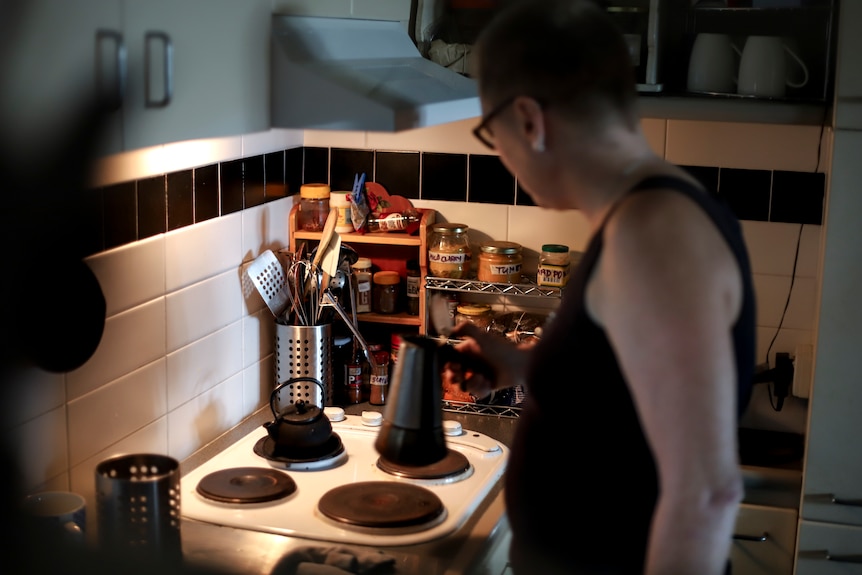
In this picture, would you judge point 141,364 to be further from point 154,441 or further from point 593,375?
point 593,375

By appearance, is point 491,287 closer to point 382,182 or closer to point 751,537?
point 382,182

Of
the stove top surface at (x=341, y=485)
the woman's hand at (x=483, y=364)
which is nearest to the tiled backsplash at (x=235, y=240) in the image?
the stove top surface at (x=341, y=485)

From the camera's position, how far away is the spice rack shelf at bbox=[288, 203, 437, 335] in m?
2.20

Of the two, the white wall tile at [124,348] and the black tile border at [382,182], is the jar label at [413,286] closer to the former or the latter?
the black tile border at [382,182]

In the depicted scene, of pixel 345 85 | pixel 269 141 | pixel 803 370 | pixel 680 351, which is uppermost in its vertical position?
pixel 345 85

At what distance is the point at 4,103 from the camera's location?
27 centimetres

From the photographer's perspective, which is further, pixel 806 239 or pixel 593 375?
pixel 806 239

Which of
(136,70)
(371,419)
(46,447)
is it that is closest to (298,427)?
(371,419)

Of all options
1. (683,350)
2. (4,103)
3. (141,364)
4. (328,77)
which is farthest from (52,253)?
(141,364)

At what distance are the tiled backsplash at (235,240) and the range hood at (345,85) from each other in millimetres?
272

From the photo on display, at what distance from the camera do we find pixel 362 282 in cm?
225

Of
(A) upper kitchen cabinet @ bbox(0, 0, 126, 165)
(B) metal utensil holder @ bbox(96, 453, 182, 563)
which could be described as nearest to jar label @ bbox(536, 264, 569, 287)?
(B) metal utensil holder @ bbox(96, 453, 182, 563)

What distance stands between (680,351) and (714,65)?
125cm

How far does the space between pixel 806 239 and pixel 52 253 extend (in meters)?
2.09
